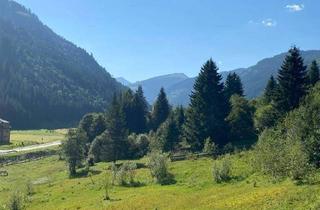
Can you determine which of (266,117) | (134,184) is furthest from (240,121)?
(134,184)

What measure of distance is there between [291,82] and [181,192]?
31.3m

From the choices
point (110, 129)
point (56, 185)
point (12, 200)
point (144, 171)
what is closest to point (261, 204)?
point (12, 200)

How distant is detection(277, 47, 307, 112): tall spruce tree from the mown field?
12085 mm

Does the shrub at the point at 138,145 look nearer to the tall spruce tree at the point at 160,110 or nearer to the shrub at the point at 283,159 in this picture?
the tall spruce tree at the point at 160,110

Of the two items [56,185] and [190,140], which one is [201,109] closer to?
[190,140]

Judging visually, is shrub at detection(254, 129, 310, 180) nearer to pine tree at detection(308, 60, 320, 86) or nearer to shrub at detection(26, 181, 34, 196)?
shrub at detection(26, 181, 34, 196)

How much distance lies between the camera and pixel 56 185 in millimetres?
71250

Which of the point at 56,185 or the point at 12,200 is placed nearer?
the point at 12,200

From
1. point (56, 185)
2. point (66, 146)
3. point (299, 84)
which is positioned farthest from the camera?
point (66, 146)

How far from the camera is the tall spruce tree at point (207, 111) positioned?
8544cm

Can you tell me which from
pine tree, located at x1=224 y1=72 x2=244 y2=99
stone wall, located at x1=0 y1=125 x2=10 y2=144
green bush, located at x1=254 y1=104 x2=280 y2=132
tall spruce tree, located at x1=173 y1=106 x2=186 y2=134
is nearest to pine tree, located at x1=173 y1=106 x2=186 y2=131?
tall spruce tree, located at x1=173 y1=106 x2=186 y2=134

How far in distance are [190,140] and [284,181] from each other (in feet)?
137

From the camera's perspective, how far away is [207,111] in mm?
86938

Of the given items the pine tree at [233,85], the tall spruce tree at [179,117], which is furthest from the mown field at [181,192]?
the pine tree at [233,85]
